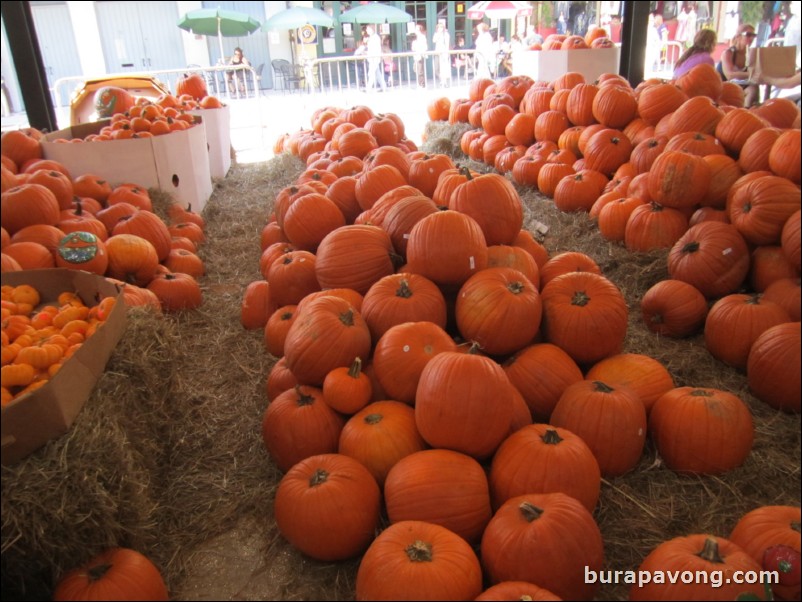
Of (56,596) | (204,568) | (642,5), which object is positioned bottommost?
(204,568)

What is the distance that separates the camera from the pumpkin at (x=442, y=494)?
1661 millimetres

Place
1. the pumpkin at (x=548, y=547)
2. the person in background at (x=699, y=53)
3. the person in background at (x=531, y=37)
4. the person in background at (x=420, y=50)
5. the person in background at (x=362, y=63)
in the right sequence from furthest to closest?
the person in background at (x=420, y=50), the person in background at (x=362, y=63), the person in background at (x=531, y=37), the person in background at (x=699, y=53), the pumpkin at (x=548, y=547)

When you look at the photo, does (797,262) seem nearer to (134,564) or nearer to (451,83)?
(134,564)

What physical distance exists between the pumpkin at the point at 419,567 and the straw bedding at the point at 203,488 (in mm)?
264

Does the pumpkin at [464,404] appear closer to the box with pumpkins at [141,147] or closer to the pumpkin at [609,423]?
the pumpkin at [609,423]

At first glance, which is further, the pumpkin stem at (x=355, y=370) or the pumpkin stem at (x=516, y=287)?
the pumpkin stem at (x=516, y=287)

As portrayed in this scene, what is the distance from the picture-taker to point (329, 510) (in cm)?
168

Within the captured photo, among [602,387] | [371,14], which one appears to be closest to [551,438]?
[602,387]

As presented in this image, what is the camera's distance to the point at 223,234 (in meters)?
5.17

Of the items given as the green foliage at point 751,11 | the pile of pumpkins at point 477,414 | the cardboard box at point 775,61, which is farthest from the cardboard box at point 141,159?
the cardboard box at point 775,61

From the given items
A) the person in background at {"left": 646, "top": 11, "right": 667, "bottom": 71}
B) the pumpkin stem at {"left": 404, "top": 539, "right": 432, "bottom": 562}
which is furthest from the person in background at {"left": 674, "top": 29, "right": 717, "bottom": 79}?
the pumpkin stem at {"left": 404, "top": 539, "right": 432, "bottom": 562}

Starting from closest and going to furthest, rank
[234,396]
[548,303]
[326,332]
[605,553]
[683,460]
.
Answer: [605,553], [683,460], [326,332], [548,303], [234,396]

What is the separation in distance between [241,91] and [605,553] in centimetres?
1004

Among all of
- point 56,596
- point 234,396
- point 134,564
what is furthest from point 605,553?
point 234,396
